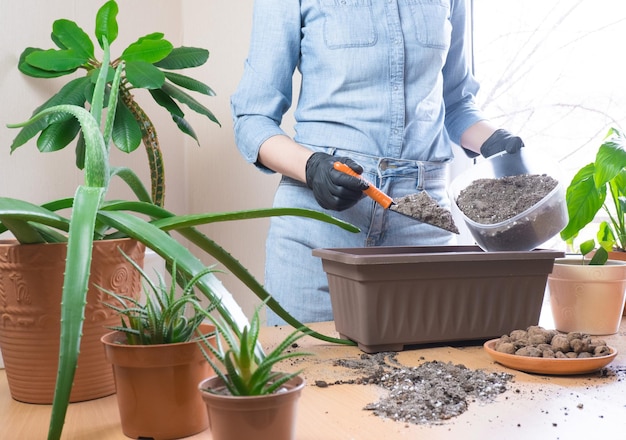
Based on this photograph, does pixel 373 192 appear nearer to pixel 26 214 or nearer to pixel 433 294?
pixel 433 294

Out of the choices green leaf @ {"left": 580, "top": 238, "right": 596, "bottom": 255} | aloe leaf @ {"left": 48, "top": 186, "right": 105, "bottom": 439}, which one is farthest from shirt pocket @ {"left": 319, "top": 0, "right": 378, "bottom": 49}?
aloe leaf @ {"left": 48, "top": 186, "right": 105, "bottom": 439}

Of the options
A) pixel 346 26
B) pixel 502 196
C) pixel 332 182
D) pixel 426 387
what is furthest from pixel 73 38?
pixel 426 387

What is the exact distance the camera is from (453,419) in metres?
0.71

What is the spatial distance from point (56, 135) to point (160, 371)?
1386 mm

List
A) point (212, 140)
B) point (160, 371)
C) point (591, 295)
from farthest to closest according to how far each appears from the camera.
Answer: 1. point (212, 140)
2. point (591, 295)
3. point (160, 371)

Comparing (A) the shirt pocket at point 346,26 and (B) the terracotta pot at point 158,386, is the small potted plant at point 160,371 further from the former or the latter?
(A) the shirt pocket at point 346,26

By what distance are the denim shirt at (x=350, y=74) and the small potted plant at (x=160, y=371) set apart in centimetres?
97

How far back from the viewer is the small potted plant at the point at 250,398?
0.54m

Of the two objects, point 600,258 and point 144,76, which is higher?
point 144,76

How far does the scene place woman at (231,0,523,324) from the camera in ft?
5.19

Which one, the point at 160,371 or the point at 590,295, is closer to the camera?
the point at 160,371

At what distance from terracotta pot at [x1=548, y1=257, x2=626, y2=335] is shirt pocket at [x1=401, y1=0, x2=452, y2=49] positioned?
0.71 m

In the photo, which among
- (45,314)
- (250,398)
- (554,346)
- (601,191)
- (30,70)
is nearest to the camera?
(250,398)

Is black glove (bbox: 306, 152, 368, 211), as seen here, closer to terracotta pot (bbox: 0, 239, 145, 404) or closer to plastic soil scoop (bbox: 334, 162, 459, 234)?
plastic soil scoop (bbox: 334, 162, 459, 234)
